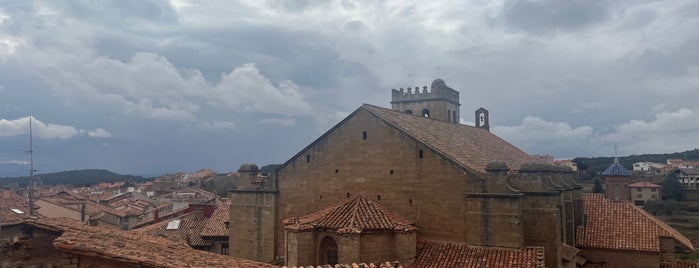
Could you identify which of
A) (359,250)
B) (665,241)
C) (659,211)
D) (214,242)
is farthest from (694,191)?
(359,250)

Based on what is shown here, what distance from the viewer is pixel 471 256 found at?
18.2m

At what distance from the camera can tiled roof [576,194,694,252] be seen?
24438 mm

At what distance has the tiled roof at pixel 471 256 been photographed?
56.6 feet

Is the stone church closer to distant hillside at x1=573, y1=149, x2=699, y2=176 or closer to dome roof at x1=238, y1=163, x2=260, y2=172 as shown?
dome roof at x1=238, y1=163, x2=260, y2=172

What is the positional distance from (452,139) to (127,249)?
17.4m

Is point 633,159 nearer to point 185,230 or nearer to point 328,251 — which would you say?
point 185,230

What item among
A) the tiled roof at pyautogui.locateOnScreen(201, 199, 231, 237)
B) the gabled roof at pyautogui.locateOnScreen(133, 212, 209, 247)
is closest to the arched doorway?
the tiled roof at pyautogui.locateOnScreen(201, 199, 231, 237)

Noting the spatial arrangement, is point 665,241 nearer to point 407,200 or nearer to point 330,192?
point 407,200

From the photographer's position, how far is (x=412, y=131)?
21922 millimetres

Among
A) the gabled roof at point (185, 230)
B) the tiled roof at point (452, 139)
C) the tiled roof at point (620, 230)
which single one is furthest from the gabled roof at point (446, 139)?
the gabled roof at point (185, 230)

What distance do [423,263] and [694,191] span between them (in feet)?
250

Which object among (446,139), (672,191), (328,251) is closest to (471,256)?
(328,251)

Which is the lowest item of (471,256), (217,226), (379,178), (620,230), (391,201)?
(217,226)

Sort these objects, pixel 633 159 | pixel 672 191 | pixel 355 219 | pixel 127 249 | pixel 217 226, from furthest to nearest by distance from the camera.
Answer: pixel 633 159
pixel 672 191
pixel 217 226
pixel 355 219
pixel 127 249
